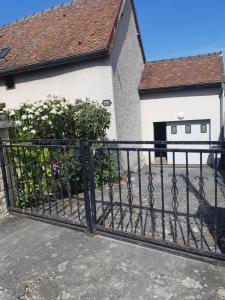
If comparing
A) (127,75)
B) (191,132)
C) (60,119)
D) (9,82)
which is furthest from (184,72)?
(9,82)

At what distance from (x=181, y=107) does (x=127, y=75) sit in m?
2.64

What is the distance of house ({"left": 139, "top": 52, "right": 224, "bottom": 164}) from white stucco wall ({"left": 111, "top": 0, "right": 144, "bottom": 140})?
1.83ft

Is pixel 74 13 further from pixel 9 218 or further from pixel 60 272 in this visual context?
pixel 60 272

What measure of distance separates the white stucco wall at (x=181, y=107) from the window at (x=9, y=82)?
209 inches

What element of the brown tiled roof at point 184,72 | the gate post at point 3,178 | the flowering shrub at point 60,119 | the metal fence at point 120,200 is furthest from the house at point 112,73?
the gate post at point 3,178

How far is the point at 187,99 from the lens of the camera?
36.0ft

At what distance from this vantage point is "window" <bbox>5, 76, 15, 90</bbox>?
10.1 metres

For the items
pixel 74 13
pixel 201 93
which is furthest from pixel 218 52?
pixel 74 13

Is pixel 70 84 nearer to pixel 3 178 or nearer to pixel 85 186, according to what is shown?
pixel 3 178

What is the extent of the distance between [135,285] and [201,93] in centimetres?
945

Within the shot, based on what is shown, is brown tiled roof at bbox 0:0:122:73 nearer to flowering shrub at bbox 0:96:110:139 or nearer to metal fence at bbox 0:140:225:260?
flowering shrub at bbox 0:96:110:139

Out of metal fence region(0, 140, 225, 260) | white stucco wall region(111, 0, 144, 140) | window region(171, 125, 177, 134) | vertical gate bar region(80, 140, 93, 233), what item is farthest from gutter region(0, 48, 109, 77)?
vertical gate bar region(80, 140, 93, 233)

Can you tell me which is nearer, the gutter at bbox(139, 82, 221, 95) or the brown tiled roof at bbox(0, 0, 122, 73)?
the brown tiled roof at bbox(0, 0, 122, 73)

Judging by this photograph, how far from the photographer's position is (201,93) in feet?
35.2
